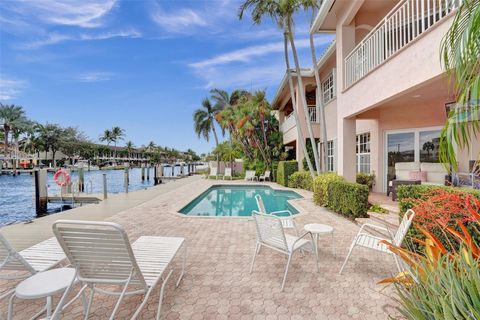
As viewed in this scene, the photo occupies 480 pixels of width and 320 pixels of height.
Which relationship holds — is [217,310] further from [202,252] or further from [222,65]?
[222,65]

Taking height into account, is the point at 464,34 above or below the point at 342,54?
below

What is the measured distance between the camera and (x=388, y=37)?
660 centimetres

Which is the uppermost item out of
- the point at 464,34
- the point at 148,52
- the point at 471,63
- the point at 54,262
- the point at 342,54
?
the point at 148,52

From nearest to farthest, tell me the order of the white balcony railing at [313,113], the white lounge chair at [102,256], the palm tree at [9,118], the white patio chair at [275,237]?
1. the white lounge chair at [102,256]
2. the white patio chair at [275,237]
3. the white balcony railing at [313,113]
4. the palm tree at [9,118]

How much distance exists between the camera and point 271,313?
307 cm

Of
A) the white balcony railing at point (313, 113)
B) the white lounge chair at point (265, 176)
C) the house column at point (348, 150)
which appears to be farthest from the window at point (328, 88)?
the white lounge chair at point (265, 176)

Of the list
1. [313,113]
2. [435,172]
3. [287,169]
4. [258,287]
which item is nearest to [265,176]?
[287,169]

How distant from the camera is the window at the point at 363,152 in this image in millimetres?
12008

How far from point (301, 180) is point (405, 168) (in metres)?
6.00

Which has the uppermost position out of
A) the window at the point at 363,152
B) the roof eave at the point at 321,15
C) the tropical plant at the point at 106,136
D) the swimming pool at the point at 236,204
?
the tropical plant at the point at 106,136

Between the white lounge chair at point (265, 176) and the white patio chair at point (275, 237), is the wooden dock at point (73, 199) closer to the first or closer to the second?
the white lounge chair at point (265, 176)

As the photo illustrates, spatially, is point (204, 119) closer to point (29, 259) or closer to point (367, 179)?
point (367, 179)

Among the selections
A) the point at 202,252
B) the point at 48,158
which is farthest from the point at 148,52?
the point at 48,158

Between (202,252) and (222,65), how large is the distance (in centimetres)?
2942
